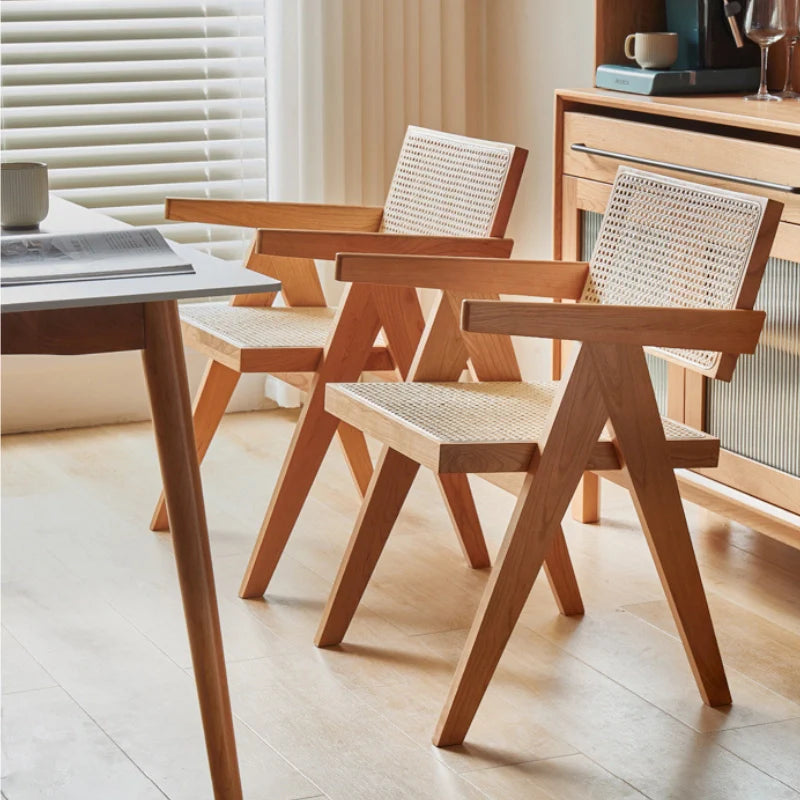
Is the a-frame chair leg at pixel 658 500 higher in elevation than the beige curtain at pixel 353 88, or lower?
lower

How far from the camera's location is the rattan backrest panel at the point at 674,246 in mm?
2268

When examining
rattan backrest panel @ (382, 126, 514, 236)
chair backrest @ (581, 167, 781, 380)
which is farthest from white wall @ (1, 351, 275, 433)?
chair backrest @ (581, 167, 781, 380)

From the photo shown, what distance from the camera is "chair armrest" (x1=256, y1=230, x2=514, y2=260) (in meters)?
2.68

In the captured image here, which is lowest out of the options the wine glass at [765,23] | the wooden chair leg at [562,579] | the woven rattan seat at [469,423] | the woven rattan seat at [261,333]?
the wooden chair leg at [562,579]

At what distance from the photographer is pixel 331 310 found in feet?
10.3

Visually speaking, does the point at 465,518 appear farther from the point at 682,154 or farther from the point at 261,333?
the point at 682,154

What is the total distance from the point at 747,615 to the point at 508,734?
26.7 inches

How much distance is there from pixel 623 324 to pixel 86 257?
76 centimetres

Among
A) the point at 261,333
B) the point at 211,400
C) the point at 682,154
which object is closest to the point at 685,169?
the point at 682,154

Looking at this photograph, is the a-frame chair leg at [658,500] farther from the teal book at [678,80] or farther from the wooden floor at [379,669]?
the teal book at [678,80]

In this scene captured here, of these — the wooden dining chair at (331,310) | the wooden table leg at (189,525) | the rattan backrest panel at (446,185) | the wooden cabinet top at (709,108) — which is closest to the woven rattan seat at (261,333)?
the wooden dining chair at (331,310)

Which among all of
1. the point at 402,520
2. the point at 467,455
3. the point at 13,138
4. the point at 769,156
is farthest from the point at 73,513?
the point at 769,156

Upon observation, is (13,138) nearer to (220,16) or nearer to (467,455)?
(220,16)

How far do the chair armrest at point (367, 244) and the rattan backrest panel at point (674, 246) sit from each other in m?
0.20
